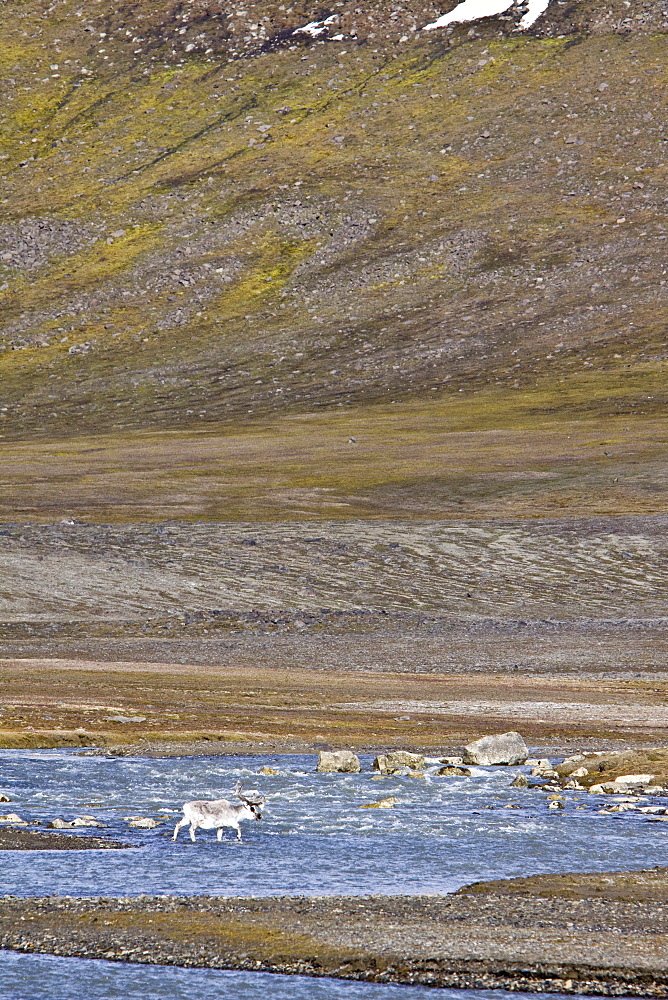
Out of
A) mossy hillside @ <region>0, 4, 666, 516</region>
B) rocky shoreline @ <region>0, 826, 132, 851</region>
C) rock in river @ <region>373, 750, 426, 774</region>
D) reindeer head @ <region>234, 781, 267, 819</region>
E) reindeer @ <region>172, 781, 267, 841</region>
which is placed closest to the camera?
rocky shoreline @ <region>0, 826, 132, 851</region>

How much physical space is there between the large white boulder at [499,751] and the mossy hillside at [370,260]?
95935 millimetres

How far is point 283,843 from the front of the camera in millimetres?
18125

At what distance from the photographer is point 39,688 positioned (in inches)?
1277

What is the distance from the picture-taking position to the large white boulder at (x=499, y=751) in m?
24.7

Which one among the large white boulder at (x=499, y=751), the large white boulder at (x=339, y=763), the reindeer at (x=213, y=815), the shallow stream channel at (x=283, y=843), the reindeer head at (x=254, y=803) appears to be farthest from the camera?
the large white boulder at (x=499, y=751)

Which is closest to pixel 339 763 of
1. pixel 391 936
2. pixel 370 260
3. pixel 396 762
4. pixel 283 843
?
pixel 396 762

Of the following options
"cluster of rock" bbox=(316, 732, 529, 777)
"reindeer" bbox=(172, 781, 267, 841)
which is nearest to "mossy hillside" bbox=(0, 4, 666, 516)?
"cluster of rock" bbox=(316, 732, 529, 777)

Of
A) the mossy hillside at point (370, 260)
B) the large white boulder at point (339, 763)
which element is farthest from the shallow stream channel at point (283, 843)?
the mossy hillside at point (370, 260)

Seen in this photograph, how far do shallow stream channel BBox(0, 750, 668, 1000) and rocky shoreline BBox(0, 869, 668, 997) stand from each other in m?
0.30

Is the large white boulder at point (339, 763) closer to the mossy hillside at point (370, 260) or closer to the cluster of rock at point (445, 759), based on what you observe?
the cluster of rock at point (445, 759)

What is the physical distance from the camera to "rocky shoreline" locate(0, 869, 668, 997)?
1237 cm

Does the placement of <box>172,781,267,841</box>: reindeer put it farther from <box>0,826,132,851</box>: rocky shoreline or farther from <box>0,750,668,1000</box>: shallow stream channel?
<box>0,826,132,851</box>: rocky shoreline

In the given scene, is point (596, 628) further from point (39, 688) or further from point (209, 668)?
point (39, 688)

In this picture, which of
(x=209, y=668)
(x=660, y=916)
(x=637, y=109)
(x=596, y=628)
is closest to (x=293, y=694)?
(x=209, y=668)
